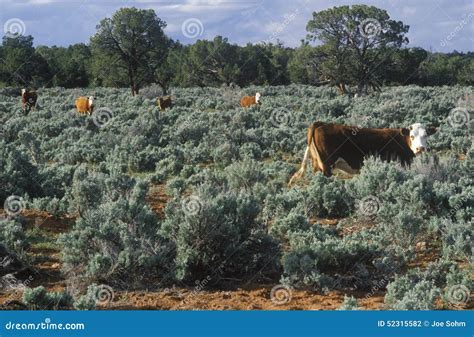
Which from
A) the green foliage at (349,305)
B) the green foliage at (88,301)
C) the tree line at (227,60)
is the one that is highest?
the tree line at (227,60)

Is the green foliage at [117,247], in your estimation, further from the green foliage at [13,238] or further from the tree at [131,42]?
the tree at [131,42]

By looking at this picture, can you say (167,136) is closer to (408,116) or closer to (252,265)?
(408,116)

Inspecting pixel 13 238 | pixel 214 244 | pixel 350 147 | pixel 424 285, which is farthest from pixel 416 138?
pixel 13 238

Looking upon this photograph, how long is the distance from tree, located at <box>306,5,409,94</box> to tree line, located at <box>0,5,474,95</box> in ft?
0.20

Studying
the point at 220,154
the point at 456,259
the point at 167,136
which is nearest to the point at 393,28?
the point at 167,136

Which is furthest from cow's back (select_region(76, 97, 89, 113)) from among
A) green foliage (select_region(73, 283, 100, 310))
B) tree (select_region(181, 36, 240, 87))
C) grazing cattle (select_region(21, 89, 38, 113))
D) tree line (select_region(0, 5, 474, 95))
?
tree (select_region(181, 36, 240, 87))

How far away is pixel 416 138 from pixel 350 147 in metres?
1.33

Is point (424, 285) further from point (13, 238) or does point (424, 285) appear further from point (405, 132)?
point (405, 132)

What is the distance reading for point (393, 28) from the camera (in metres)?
39.2

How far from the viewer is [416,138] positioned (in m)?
12.2

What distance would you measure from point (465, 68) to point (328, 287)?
55806 mm

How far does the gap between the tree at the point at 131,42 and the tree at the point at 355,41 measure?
11.1 metres

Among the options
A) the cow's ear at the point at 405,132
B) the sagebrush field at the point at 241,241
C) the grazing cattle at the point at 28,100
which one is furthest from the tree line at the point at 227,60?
the sagebrush field at the point at 241,241

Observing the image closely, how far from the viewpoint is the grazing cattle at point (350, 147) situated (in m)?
12.0
